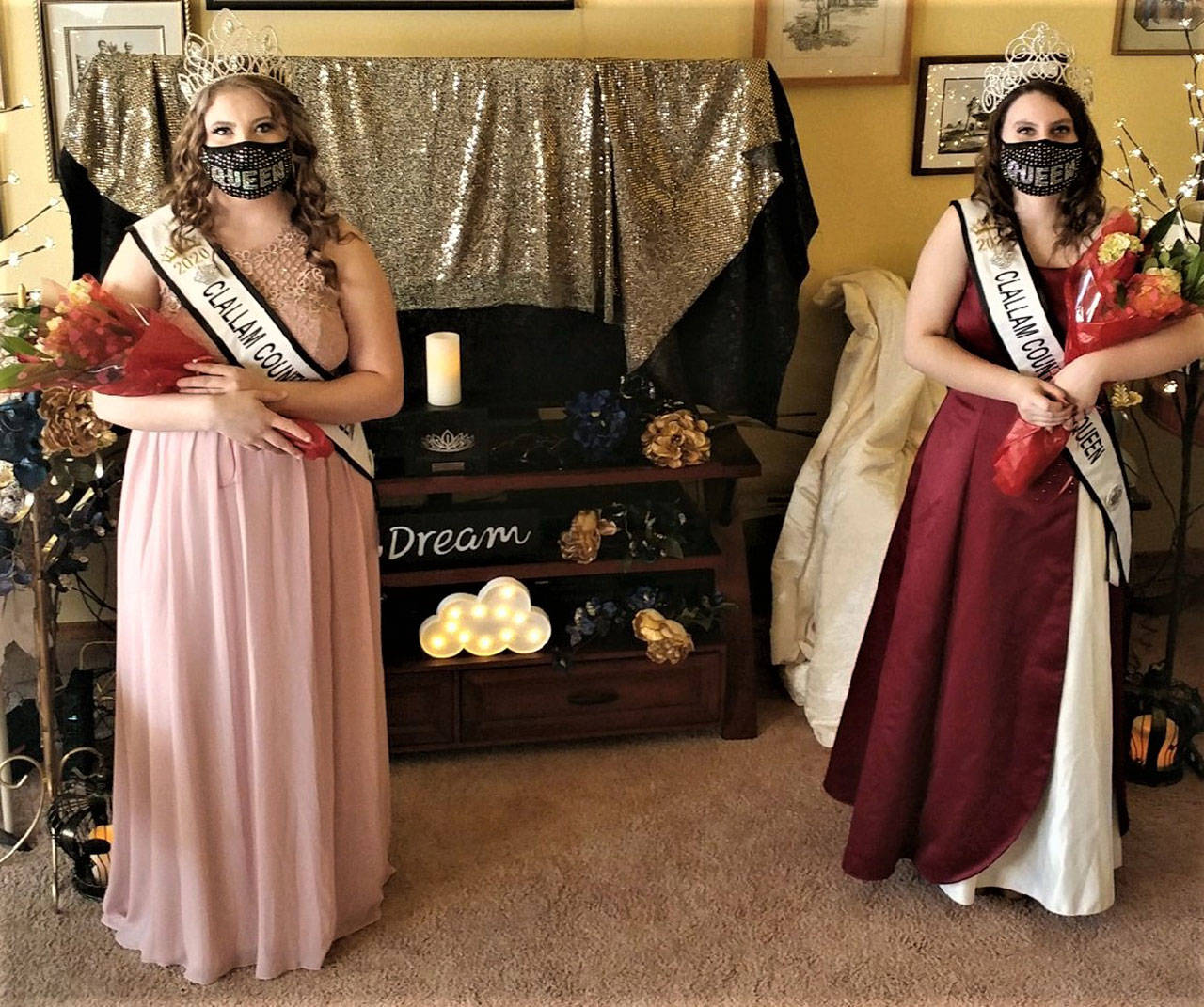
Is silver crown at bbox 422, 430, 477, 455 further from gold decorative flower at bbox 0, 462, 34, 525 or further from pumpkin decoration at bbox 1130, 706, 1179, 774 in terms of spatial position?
pumpkin decoration at bbox 1130, 706, 1179, 774

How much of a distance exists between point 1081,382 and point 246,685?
51.1 inches

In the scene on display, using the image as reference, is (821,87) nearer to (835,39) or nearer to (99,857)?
(835,39)

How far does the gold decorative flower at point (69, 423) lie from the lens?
208 centimetres

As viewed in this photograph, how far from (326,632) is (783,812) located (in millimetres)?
998

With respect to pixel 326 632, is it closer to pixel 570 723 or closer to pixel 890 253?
pixel 570 723

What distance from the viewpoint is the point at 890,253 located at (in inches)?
120

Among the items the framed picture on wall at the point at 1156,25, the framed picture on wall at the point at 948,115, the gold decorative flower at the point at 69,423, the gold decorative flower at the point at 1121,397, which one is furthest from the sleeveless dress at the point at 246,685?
the framed picture on wall at the point at 1156,25

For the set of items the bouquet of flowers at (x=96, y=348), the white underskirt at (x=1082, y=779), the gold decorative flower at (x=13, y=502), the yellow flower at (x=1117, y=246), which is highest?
the yellow flower at (x=1117, y=246)

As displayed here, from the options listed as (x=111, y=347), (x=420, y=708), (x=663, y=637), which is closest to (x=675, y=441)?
(x=663, y=637)

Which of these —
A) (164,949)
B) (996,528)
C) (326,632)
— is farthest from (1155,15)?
(164,949)

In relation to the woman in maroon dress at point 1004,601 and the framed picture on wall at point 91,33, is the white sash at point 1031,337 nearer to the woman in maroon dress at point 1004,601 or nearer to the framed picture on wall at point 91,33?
the woman in maroon dress at point 1004,601

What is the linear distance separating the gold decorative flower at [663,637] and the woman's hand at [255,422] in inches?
40.2

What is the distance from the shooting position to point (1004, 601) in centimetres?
207

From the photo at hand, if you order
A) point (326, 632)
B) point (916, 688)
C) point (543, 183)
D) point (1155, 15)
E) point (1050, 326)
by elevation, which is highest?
point (1155, 15)
